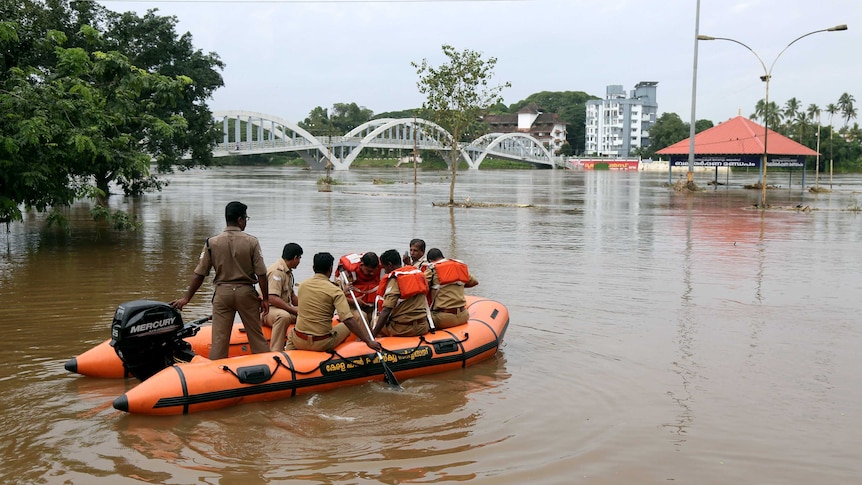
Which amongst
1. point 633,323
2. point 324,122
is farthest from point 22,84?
point 324,122

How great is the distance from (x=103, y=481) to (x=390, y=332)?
Answer: 3218mm

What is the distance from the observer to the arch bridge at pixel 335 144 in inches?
3100

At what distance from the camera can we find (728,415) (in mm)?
6336

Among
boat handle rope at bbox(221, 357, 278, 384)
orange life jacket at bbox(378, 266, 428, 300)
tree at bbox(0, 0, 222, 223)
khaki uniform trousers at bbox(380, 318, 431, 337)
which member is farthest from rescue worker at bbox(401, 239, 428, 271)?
tree at bbox(0, 0, 222, 223)

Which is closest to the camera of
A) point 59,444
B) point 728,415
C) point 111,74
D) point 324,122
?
point 59,444

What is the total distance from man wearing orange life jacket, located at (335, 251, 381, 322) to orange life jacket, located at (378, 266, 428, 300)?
357mm

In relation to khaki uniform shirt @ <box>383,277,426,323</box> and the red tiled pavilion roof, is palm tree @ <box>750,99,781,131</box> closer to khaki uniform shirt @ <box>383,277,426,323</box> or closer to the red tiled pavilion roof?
the red tiled pavilion roof

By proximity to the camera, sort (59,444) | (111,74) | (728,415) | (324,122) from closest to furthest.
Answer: (59,444)
(728,415)
(111,74)
(324,122)

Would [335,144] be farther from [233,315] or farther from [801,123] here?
[233,315]

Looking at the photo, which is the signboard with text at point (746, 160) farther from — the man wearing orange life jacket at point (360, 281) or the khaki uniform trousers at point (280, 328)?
the khaki uniform trousers at point (280, 328)

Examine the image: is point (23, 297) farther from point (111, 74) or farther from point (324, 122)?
point (324, 122)

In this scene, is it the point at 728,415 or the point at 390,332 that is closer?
the point at 728,415

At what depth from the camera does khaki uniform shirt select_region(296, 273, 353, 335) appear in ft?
22.3

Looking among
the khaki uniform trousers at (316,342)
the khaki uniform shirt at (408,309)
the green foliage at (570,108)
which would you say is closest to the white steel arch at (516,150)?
the green foliage at (570,108)
